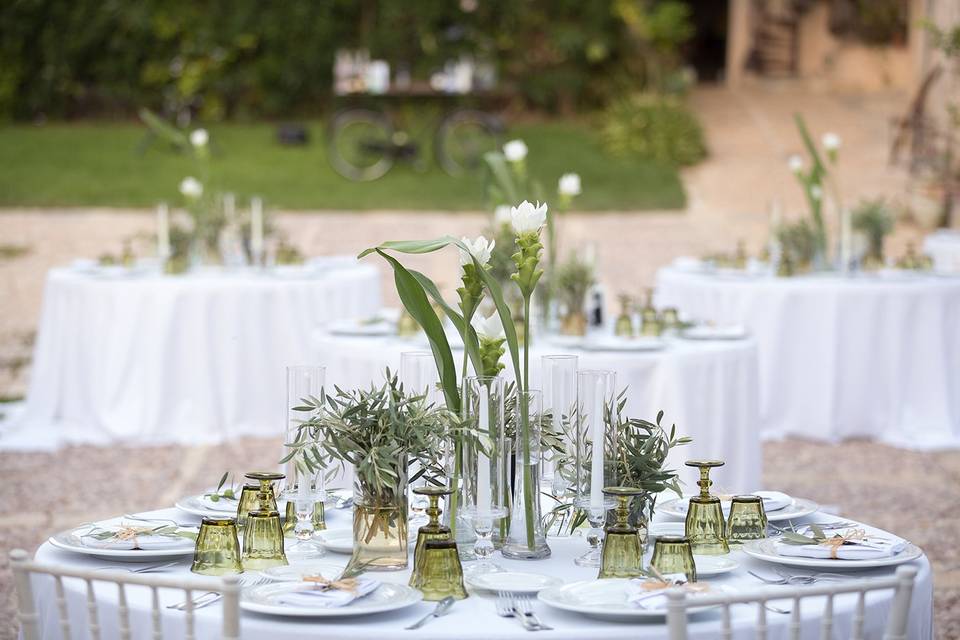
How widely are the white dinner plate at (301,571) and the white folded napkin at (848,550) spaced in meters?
0.72

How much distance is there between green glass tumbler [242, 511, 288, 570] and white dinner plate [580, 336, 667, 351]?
8.18 feet

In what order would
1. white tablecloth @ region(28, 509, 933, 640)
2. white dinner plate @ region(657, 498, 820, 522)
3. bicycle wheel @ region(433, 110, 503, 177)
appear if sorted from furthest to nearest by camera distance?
bicycle wheel @ region(433, 110, 503, 177)
white dinner plate @ region(657, 498, 820, 522)
white tablecloth @ region(28, 509, 933, 640)

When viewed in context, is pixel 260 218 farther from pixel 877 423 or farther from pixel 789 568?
pixel 789 568

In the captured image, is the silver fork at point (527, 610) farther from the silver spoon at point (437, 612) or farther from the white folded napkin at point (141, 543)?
the white folded napkin at point (141, 543)

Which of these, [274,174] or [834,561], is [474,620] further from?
[274,174]

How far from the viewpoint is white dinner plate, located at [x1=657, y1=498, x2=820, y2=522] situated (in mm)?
2629

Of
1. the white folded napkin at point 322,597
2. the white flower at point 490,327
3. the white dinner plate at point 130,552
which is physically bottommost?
the white folded napkin at point 322,597

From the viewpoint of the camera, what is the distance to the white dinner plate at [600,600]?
2.07 m

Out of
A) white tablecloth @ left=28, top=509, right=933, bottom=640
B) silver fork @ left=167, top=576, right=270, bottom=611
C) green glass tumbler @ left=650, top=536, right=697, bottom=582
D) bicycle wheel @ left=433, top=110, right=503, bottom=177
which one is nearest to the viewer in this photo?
white tablecloth @ left=28, top=509, right=933, bottom=640

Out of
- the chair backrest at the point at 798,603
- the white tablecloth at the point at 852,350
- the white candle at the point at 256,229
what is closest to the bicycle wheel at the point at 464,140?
the white candle at the point at 256,229

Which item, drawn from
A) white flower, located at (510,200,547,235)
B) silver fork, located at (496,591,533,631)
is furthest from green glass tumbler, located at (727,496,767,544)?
white flower, located at (510,200,547,235)

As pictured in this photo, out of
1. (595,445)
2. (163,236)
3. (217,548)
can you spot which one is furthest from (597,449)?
(163,236)

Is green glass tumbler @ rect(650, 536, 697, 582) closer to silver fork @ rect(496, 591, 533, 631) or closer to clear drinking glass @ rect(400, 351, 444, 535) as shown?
silver fork @ rect(496, 591, 533, 631)

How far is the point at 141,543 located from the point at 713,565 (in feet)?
3.04
